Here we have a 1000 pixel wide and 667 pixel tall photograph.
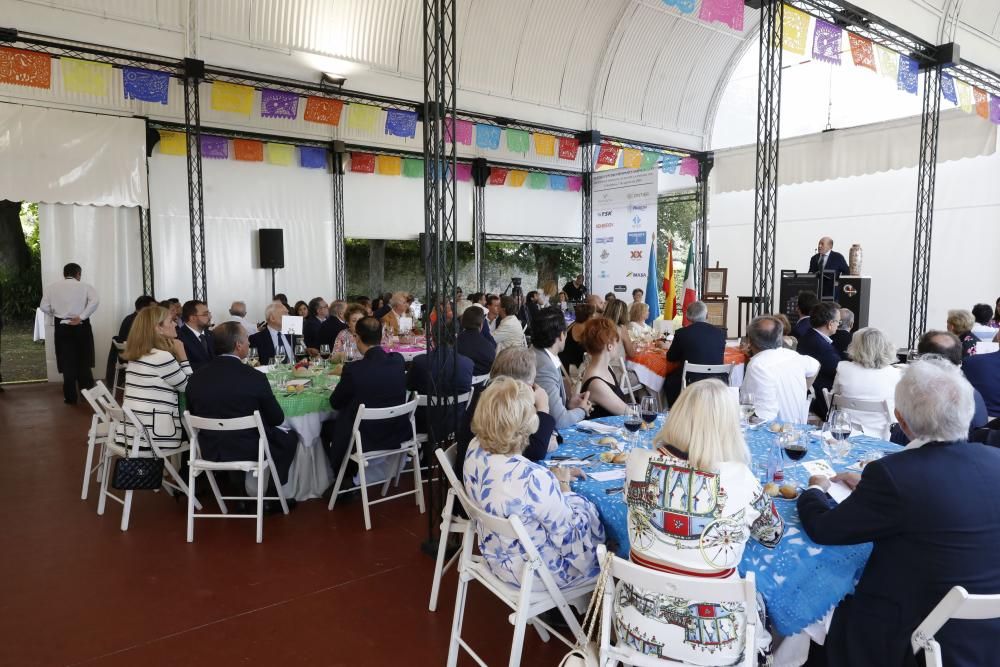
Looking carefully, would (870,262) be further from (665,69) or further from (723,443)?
(723,443)

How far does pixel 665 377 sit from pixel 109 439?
191 inches

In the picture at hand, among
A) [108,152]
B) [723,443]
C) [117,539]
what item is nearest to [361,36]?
[108,152]

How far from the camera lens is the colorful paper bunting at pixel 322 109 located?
9.41 metres

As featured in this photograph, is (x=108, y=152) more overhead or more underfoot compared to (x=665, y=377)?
more overhead

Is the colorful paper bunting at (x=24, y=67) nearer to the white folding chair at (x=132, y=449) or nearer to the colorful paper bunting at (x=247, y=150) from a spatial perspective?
the colorful paper bunting at (x=247, y=150)

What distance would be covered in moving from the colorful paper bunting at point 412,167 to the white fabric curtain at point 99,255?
5077 millimetres

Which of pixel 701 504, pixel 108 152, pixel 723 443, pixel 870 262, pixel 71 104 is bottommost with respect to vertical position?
pixel 701 504

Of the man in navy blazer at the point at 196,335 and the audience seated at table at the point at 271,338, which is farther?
the audience seated at table at the point at 271,338

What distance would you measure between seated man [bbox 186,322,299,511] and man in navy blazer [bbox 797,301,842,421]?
4181 millimetres

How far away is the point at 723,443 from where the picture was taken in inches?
78.4

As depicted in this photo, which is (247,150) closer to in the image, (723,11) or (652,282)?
(652,282)

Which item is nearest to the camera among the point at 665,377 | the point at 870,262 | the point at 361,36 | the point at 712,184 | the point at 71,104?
the point at 665,377

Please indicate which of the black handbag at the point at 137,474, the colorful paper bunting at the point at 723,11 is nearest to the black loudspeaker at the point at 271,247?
the black handbag at the point at 137,474

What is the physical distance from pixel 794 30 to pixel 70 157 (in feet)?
32.6
